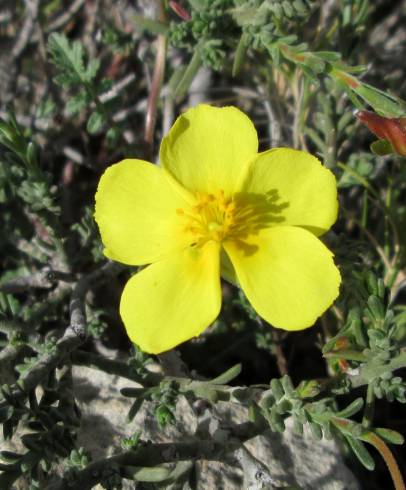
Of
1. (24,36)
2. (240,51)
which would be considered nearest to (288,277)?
(240,51)

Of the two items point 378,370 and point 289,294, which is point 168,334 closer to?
point 289,294

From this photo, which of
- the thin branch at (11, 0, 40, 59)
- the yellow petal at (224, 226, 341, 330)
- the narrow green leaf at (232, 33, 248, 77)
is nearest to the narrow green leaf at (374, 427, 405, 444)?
the yellow petal at (224, 226, 341, 330)

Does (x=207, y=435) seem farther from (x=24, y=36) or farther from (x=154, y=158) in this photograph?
(x=24, y=36)

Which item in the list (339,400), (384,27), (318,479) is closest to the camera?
(318,479)

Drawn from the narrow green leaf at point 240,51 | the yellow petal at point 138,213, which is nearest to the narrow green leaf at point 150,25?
the narrow green leaf at point 240,51

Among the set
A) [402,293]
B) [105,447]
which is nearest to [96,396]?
[105,447]

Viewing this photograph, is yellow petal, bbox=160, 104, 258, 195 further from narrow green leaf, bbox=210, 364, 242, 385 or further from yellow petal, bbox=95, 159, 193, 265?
narrow green leaf, bbox=210, 364, 242, 385
